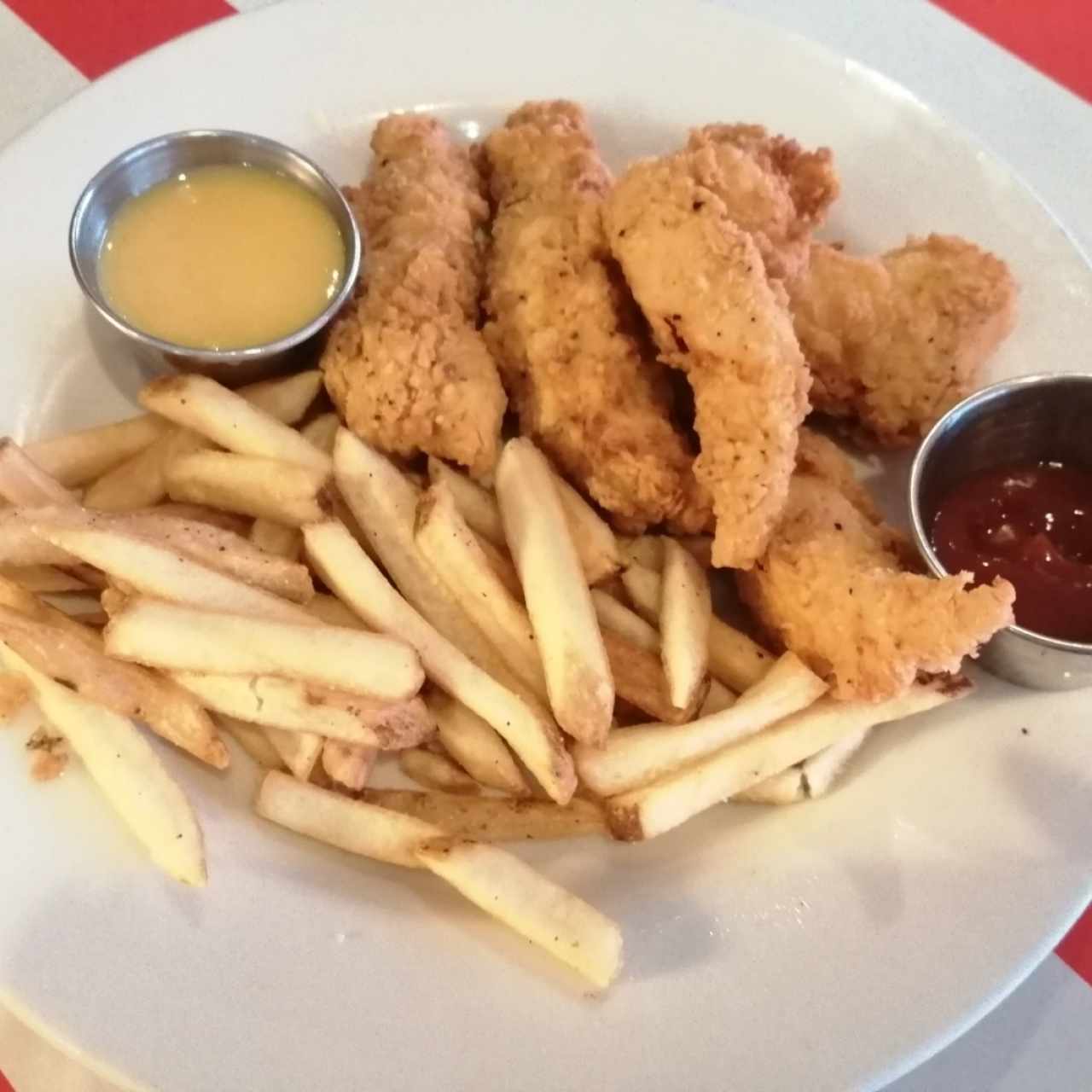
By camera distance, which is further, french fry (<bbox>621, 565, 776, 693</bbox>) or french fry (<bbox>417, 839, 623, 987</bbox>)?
french fry (<bbox>621, 565, 776, 693</bbox>)

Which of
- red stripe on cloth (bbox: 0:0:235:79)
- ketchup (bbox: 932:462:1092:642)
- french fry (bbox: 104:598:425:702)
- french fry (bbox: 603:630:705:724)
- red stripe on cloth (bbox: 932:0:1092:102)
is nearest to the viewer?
french fry (bbox: 104:598:425:702)

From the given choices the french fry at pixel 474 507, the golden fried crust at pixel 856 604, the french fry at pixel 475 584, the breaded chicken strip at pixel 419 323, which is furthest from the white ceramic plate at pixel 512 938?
the french fry at pixel 474 507

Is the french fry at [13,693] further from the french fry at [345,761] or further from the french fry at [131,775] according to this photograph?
the french fry at [345,761]

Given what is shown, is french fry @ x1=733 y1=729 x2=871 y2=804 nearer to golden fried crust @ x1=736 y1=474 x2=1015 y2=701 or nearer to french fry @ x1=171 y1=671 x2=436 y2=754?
golden fried crust @ x1=736 y1=474 x2=1015 y2=701

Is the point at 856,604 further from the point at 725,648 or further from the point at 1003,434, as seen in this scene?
the point at 1003,434

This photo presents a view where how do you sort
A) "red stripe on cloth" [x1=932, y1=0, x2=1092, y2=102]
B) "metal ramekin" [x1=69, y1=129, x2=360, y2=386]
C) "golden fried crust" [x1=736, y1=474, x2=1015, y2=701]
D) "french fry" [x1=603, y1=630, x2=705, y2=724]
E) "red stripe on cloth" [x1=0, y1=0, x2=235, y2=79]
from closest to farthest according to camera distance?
"golden fried crust" [x1=736, y1=474, x2=1015, y2=701], "french fry" [x1=603, y1=630, x2=705, y2=724], "metal ramekin" [x1=69, y1=129, x2=360, y2=386], "red stripe on cloth" [x1=0, y1=0, x2=235, y2=79], "red stripe on cloth" [x1=932, y1=0, x2=1092, y2=102]

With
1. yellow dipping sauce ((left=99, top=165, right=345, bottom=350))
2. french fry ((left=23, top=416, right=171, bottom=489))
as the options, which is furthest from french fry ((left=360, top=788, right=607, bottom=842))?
yellow dipping sauce ((left=99, top=165, right=345, bottom=350))
